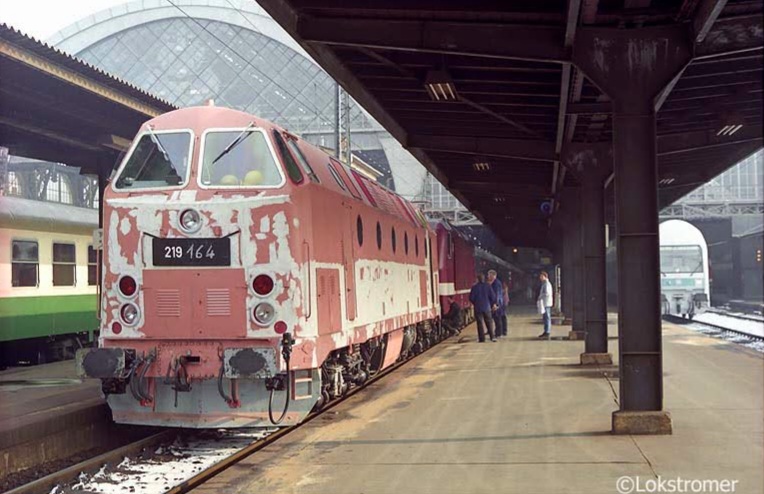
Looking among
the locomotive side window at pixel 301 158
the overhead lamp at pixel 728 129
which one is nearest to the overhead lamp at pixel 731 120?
the overhead lamp at pixel 728 129

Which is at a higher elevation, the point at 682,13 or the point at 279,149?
the point at 682,13

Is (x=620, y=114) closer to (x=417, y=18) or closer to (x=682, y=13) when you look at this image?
(x=682, y=13)

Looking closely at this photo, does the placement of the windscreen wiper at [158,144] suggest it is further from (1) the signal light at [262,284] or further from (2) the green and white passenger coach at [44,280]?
(2) the green and white passenger coach at [44,280]

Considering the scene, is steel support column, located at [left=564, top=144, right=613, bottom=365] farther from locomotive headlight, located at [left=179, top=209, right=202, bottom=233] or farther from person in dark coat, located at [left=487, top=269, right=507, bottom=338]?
locomotive headlight, located at [left=179, top=209, right=202, bottom=233]

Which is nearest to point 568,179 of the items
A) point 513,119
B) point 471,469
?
point 513,119

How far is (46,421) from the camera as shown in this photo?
876 centimetres

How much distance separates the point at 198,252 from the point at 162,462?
220 cm

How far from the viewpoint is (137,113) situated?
634 inches

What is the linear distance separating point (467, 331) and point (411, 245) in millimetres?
12408

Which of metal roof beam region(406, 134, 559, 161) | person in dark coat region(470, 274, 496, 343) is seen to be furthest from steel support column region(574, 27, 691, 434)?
person in dark coat region(470, 274, 496, 343)

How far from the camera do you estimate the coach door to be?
Result: 31.9ft

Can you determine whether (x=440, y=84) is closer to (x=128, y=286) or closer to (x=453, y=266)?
(x=128, y=286)

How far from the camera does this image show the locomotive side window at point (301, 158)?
28.8 feet

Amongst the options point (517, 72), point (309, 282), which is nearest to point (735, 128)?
point (517, 72)
